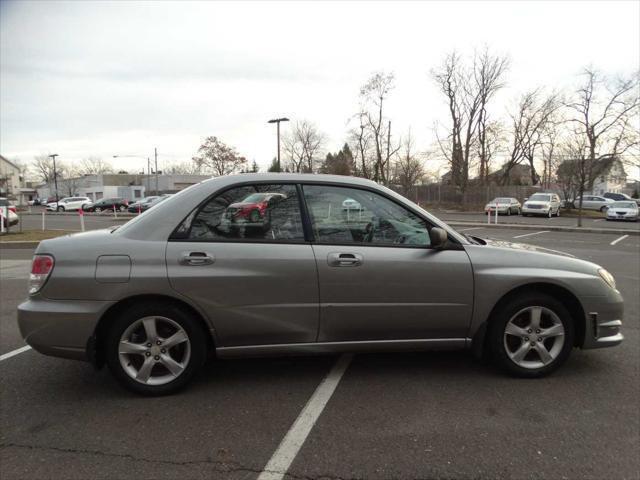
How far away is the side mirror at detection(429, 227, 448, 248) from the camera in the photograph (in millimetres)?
3475

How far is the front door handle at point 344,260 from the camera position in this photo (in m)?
3.41

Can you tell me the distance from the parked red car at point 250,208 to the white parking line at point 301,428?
1.39 meters

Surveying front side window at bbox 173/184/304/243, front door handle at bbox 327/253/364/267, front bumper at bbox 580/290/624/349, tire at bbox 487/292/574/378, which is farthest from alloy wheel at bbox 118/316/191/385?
front bumper at bbox 580/290/624/349

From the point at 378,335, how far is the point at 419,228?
0.90 m

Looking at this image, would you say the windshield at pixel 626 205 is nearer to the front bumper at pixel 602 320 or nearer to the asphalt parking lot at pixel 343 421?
the asphalt parking lot at pixel 343 421

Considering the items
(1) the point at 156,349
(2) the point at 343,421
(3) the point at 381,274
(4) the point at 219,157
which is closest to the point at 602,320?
(3) the point at 381,274

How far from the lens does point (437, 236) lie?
11.4ft

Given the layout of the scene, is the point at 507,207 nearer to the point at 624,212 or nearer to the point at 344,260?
the point at 624,212

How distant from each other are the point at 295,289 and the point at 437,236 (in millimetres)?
1138

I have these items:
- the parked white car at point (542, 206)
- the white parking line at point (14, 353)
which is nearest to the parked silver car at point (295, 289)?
the white parking line at point (14, 353)

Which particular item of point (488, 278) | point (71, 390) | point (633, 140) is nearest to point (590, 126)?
point (633, 140)

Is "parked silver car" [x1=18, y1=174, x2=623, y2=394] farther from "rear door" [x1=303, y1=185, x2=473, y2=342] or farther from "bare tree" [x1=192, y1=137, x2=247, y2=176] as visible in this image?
"bare tree" [x1=192, y1=137, x2=247, y2=176]

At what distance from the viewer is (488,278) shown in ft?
11.7

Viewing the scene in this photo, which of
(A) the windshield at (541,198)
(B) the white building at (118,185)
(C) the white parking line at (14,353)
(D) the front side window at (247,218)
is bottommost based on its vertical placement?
(C) the white parking line at (14,353)
